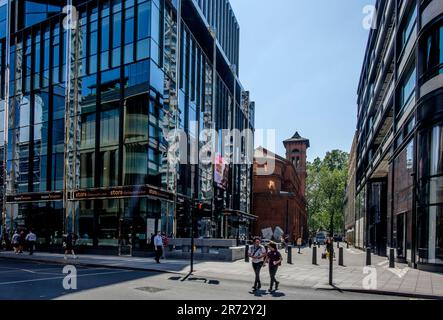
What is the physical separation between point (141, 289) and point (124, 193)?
17465 millimetres

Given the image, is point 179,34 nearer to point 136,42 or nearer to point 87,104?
point 136,42

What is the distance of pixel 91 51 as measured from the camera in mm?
33438

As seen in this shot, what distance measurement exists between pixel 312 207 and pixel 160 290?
3906 inches

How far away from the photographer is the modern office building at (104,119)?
99.8ft

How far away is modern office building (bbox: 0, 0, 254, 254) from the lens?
30.4m

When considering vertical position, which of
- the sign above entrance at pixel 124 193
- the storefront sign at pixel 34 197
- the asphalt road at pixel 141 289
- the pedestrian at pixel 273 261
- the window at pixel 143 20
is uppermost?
the window at pixel 143 20

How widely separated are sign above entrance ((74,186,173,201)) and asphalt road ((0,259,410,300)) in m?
12.5

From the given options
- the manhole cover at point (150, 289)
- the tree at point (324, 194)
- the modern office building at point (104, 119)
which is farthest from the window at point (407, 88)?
the tree at point (324, 194)

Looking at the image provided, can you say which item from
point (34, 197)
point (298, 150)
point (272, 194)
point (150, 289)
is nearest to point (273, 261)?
point (150, 289)

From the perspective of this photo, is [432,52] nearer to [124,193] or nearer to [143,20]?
[143,20]

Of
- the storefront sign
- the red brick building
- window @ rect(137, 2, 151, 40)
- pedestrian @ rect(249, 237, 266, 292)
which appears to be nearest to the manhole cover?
pedestrian @ rect(249, 237, 266, 292)

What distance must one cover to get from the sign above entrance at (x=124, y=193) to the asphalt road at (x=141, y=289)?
1250 cm

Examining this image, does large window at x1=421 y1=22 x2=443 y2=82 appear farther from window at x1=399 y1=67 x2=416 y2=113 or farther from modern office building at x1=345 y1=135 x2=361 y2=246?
modern office building at x1=345 y1=135 x2=361 y2=246

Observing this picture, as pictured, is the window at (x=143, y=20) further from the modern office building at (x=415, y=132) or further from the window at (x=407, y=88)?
the window at (x=407, y=88)
